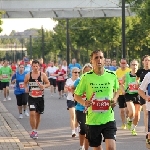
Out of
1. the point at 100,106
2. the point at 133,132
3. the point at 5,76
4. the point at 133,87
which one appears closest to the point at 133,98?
the point at 133,87

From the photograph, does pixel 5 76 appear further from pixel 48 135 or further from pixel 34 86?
pixel 34 86

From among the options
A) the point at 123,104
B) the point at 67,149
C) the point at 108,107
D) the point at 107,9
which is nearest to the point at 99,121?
the point at 108,107

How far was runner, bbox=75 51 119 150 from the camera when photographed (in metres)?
8.84

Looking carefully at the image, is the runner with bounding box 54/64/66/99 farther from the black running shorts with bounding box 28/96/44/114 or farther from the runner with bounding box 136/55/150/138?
the runner with bounding box 136/55/150/138

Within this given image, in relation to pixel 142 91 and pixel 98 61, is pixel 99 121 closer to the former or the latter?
pixel 98 61

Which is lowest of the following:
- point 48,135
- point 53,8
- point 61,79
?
point 48,135

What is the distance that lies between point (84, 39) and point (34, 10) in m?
23.0

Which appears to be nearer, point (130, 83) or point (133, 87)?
point (130, 83)

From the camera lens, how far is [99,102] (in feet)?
29.2

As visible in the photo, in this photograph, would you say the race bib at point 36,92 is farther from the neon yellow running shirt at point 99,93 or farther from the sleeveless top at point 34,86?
the neon yellow running shirt at point 99,93

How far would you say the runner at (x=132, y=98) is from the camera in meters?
15.6

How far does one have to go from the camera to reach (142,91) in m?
10.7

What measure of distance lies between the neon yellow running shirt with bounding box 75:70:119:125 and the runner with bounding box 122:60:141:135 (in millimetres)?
6469

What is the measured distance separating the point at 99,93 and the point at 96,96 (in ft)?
0.19
